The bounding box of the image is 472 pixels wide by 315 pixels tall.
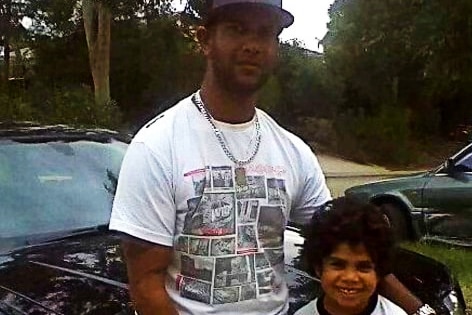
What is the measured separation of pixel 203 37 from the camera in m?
2.07

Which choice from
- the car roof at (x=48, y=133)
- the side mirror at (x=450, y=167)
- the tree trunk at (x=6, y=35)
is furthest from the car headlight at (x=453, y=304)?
the tree trunk at (x=6, y=35)

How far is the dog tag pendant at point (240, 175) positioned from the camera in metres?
2.00

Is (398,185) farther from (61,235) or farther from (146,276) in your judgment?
(146,276)

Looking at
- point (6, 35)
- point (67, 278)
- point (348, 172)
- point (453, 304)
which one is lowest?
point (348, 172)

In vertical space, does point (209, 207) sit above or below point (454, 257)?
above

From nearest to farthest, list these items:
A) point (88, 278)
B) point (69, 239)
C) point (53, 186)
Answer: point (88, 278), point (69, 239), point (53, 186)

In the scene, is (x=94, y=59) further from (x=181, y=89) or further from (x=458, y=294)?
(x=458, y=294)

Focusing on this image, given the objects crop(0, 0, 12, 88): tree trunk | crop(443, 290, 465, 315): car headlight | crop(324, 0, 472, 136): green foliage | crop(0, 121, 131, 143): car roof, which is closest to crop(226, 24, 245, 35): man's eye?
crop(443, 290, 465, 315): car headlight

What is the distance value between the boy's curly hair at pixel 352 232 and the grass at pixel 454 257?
442cm

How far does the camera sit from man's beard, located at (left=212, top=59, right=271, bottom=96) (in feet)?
6.57

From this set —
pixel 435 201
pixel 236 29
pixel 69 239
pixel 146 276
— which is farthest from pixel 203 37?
pixel 435 201

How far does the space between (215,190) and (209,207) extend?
0.04 meters

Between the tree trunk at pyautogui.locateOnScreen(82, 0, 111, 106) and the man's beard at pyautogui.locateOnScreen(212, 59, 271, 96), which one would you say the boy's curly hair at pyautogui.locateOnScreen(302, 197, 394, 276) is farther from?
the tree trunk at pyautogui.locateOnScreen(82, 0, 111, 106)

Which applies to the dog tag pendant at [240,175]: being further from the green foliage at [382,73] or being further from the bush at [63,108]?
the green foliage at [382,73]
